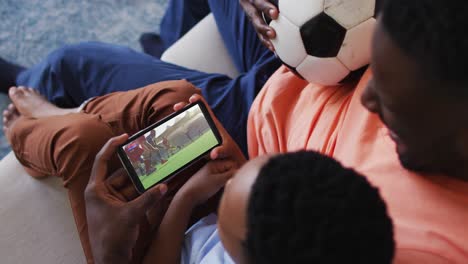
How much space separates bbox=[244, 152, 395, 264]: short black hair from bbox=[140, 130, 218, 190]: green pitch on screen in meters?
0.35

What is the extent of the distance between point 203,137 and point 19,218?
447 mm

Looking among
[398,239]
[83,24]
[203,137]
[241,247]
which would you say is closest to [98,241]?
[203,137]

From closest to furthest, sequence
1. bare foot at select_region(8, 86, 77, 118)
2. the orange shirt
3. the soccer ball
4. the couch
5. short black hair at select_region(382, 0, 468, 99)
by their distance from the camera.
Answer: short black hair at select_region(382, 0, 468, 99), the orange shirt, the soccer ball, the couch, bare foot at select_region(8, 86, 77, 118)

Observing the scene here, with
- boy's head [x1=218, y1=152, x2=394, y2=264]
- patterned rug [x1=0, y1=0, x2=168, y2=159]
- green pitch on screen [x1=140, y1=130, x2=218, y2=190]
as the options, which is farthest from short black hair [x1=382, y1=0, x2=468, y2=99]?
patterned rug [x1=0, y1=0, x2=168, y2=159]

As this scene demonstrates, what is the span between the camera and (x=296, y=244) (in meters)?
0.45

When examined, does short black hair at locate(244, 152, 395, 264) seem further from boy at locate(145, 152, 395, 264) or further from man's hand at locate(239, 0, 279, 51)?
man's hand at locate(239, 0, 279, 51)

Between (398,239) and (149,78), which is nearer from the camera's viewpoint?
(398,239)

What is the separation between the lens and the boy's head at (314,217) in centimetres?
45

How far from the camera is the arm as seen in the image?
775 millimetres

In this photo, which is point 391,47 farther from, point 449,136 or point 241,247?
point 241,247

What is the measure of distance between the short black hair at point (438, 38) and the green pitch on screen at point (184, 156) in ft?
1.44

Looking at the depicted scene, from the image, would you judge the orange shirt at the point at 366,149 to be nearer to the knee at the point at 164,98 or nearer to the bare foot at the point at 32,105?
the knee at the point at 164,98

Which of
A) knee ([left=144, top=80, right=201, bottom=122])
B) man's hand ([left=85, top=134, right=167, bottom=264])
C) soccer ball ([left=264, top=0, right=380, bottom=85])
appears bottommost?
man's hand ([left=85, top=134, right=167, bottom=264])

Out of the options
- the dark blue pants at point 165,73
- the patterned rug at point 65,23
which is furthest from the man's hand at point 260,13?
the patterned rug at point 65,23
